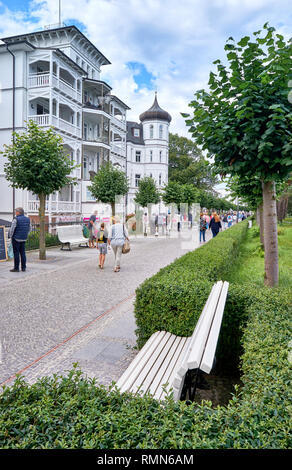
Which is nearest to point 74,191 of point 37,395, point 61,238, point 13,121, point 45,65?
point 13,121

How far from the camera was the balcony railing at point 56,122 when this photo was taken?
27.0 metres

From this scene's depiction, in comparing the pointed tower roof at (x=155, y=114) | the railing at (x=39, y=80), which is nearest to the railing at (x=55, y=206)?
the railing at (x=39, y=80)

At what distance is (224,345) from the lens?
4438 millimetres

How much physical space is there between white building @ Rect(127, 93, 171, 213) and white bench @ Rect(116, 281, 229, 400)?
2130 inches

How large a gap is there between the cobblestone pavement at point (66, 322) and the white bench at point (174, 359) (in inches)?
28.0

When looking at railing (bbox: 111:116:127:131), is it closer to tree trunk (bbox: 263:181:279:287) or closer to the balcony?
the balcony

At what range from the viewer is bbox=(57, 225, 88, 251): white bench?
17712 mm

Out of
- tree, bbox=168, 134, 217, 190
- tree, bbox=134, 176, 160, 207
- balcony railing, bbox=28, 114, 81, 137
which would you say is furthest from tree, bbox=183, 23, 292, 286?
A: tree, bbox=168, 134, 217, 190

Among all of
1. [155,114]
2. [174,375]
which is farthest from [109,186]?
[155,114]

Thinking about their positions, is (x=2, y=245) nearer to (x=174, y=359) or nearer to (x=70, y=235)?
(x=70, y=235)

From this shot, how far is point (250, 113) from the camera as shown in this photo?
16.5ft

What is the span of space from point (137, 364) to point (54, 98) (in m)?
28.2

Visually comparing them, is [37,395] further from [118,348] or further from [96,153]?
[96,153]

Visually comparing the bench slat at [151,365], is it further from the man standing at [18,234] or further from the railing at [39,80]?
the railing at [39,80]
